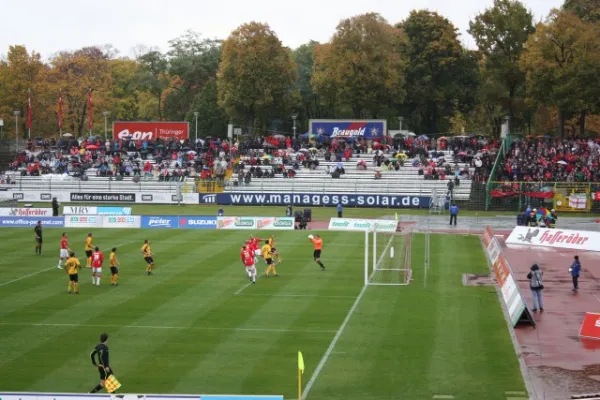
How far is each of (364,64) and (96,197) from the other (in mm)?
33268

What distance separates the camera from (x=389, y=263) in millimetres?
42281

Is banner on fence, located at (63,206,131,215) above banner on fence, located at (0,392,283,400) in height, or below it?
above

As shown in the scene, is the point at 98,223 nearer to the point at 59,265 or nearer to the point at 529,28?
the point at 59,265

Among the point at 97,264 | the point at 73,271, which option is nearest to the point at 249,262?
the point at 97,264

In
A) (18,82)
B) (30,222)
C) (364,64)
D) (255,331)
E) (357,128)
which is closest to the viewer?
(255,331)

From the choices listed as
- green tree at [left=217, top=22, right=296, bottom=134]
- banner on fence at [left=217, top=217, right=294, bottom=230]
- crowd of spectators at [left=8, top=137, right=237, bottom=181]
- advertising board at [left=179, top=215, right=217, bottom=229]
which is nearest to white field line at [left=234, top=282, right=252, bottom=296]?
banner on fence at [left=217, top=217, right=294, bottom=230]

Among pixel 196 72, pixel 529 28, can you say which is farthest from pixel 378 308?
pixel 196 72

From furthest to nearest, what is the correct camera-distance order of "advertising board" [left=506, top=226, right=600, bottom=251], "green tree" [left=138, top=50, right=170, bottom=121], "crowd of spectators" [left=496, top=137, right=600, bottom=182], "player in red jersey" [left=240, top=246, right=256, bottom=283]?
"green tree" [left=138, top=50, right=170, bottom=121]
"crowd of spectators" [left=496, top=137, right=600, bottom=182]
"advertising board" [left=506, top=226, right=600, bottom=251]
"player in red jersey" [left=240, top=246, right=256, bottom=283]

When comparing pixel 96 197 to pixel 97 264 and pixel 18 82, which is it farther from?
pixel 97 264

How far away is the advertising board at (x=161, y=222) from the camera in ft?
196

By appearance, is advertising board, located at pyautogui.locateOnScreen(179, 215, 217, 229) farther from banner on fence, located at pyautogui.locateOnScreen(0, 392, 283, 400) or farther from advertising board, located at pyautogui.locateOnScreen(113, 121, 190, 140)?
banner on fence, located at pyautogui.locateOnScreen(0, 392, 283, 400)

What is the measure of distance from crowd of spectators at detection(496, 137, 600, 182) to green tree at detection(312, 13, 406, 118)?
20.4m

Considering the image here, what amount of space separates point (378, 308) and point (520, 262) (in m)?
15.4

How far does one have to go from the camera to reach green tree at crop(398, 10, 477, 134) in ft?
337
